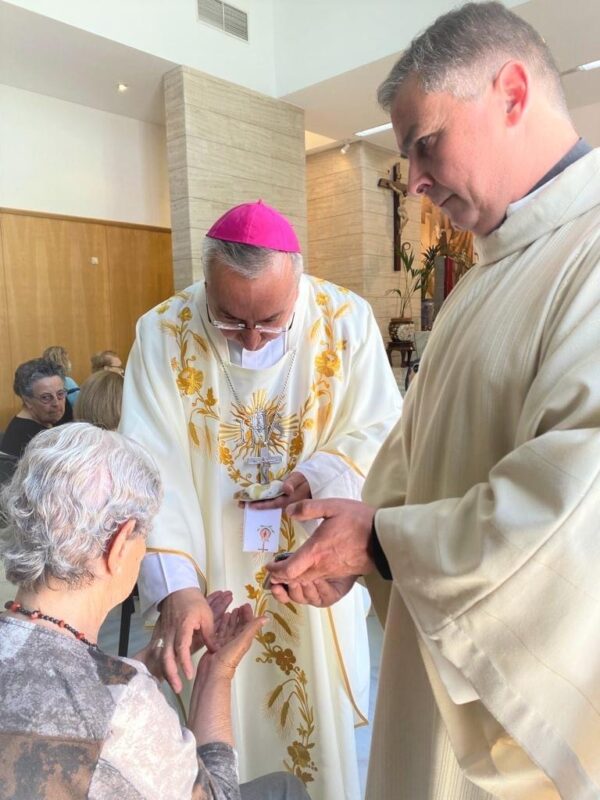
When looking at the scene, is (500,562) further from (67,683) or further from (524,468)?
(67,683)

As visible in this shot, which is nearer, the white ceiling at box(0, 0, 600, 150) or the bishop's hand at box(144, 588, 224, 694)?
the bishop's hand at box(144, 588, 224, 694)

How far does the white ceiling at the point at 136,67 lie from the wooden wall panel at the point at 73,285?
1.25 metres

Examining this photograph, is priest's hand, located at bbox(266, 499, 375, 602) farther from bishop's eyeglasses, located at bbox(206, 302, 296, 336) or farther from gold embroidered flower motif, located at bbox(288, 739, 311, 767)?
gold embroidered flower motif, located at bbox(288, 739, 311, 767)

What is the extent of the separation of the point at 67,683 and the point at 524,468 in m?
0.74

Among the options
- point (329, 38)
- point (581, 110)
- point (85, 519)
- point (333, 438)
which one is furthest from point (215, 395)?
point (581, 110)

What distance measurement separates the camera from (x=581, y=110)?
316 inches

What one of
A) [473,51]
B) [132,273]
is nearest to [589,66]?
[132,273]

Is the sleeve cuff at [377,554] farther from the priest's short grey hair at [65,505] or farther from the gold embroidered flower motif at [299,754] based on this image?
the gold embroidered flower motif at [299,754]

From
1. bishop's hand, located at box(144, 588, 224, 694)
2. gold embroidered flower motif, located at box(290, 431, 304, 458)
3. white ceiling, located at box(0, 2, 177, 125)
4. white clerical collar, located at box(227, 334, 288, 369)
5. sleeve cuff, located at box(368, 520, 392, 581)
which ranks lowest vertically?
bishop's hand, located at box(144, 588, 224, 694)

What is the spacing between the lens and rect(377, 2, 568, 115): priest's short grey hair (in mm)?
939

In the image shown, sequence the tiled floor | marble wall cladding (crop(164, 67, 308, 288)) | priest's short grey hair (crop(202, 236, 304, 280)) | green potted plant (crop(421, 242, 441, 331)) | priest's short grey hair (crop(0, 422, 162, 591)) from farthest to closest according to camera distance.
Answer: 1. green potted plant (crop(421, 242, 441, 331))
2. marble wall cladding (crop(164, 67, 308, 288))
3. the tiled floor
4. priest's short grey hair (crop(202, 236, 304, 280))
5. priest's short grey hair (crop(0, 422, 162, 591))

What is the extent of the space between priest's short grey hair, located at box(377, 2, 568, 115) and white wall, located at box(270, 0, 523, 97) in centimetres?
534

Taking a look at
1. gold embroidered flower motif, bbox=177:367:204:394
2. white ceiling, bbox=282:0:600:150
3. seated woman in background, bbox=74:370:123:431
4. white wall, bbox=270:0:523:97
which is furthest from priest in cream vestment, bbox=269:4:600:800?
Answer: white wall, bbox=270:0:523:97

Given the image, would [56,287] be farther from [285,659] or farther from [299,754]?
[299,754]
